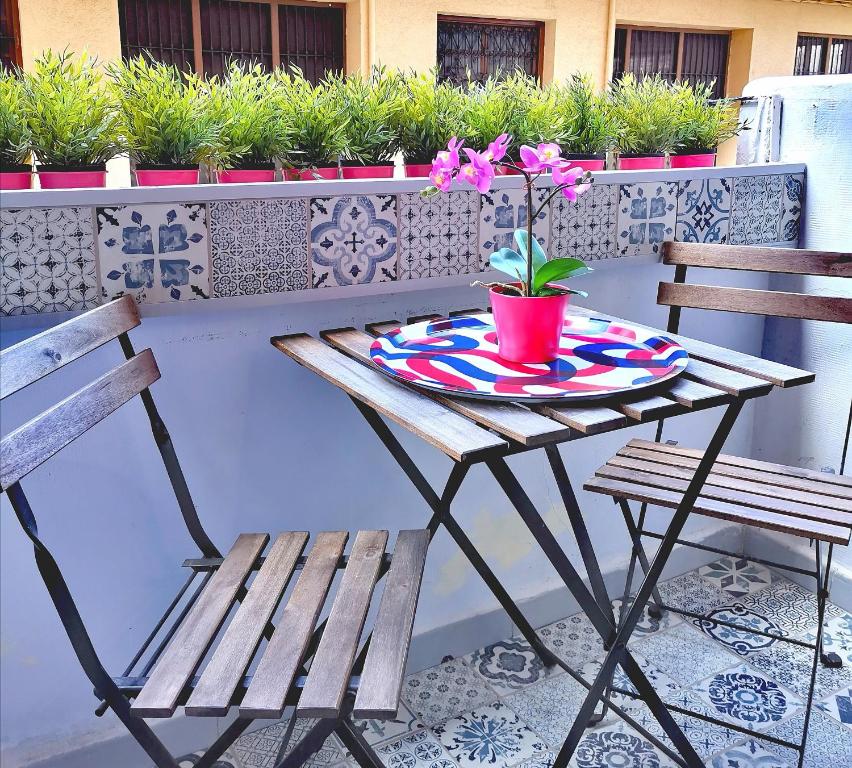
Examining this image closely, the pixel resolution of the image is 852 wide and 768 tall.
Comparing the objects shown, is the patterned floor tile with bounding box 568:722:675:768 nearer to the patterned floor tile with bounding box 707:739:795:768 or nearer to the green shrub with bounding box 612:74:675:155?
the patterned floor tile with bounding box 707:739:795:768

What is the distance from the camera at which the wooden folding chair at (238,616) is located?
1.43m

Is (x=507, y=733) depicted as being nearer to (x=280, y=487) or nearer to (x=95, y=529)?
(x=280, y=487)

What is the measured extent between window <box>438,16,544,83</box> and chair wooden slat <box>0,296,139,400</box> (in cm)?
874

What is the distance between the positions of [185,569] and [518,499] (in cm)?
92

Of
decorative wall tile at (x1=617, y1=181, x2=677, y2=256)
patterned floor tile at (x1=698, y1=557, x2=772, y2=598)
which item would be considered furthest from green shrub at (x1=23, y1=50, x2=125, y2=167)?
patterned floor tile at (x1=698, y1=557, x2=772, y2=598)

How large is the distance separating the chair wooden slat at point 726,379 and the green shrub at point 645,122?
1.13m

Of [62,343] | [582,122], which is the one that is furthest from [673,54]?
[62,343]

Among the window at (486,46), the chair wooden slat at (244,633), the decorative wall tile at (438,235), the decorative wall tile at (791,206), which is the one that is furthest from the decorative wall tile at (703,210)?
the window at (486,46)

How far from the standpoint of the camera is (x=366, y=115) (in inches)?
92.0

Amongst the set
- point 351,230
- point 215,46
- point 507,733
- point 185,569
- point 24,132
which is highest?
point 215,46

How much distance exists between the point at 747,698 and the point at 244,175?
191cm

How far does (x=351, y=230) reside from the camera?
223 centimetres

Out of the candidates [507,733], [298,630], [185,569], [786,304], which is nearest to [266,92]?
[185,569]

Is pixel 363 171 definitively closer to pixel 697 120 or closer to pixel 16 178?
pixel 16 178
